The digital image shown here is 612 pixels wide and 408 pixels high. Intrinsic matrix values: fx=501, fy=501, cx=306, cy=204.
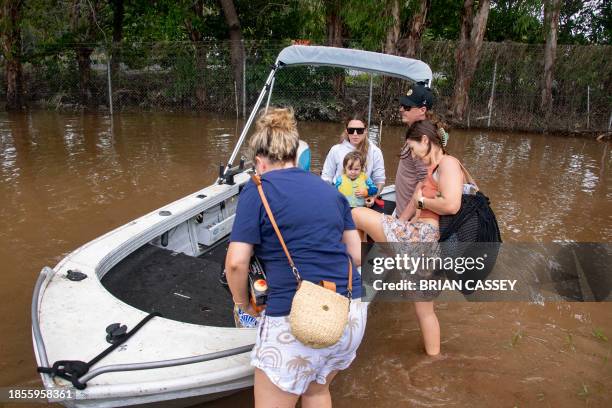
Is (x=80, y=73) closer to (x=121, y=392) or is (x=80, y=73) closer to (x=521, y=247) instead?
(x=521, y=247)

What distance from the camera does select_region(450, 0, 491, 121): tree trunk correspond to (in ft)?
42.7

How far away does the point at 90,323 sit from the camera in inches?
101

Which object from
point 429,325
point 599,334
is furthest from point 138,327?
point 599,334

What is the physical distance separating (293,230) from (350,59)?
3.58 metres

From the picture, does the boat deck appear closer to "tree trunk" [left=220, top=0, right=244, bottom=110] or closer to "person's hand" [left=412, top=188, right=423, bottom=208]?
"person's hand" [left=412, top=188, right=423, bottom=208]

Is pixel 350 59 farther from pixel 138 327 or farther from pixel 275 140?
pixel 138 327

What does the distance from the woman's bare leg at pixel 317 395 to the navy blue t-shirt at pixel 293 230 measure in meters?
0.38

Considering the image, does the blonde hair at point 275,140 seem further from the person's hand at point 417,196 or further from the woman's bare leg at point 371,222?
the woman's bare leg at point 371,222

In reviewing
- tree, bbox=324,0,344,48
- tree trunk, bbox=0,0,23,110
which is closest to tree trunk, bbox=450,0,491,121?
tree, bbox=324,0,344,48

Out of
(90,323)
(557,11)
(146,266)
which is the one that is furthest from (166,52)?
(90,323)

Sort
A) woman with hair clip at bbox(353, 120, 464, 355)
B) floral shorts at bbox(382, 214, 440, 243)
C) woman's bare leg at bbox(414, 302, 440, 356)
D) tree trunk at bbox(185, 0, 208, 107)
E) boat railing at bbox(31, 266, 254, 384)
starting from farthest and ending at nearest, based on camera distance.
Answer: tree trunk at bbox(185, 0, 208, 107) < woman's bare leg at bbox(414, 302, 440, 356) < floral shorts at bbox(382, 214, 440, 243) < woman with hair clip at bbox(353, 120, 464, 355) < boat railing at bbox(31, 266, 254, 384)

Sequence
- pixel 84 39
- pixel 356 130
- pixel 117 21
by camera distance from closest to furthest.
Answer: pixel 356 130 → pixel 84 39 → pixel 117 21

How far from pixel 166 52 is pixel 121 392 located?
1409 cm

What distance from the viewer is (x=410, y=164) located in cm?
337
